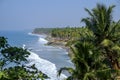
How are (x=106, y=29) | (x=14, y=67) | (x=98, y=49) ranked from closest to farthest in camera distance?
1. (x=14, y=67)
2. (x=98, y=49)
3. (x=106, y=29)

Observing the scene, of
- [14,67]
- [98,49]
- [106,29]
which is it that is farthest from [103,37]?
[14,67]

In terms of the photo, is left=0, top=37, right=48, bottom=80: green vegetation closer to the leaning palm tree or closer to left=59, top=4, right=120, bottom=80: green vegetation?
left=59, top=4, right=120, bottom=80: green vegetation

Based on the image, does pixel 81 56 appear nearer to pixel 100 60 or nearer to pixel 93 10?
pixel 100 60

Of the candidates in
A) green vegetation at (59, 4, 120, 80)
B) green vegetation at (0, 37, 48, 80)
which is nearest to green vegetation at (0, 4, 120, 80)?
green vegetation at (59, 4, 120, 80)

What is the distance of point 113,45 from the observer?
58.0ft

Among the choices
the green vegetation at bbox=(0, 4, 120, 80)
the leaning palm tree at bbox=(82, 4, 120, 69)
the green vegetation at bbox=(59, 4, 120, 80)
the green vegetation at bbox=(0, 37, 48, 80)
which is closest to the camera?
the green vegetation at bbox=(0, 37, 48, 80)

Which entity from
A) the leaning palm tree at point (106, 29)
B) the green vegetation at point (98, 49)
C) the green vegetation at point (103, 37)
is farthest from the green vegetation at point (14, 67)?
the leaning palm tree at point (106, 29)

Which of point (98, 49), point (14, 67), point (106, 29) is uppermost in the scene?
point (106, 29)

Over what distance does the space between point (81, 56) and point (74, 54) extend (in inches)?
14.7

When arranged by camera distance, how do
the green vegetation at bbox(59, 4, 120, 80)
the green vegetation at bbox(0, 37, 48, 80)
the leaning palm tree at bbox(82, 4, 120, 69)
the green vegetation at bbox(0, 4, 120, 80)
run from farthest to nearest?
the leaning palm tree at bbox(82, 4, 120, 69) < the green vegetation at bbox(59, 4, 120, 80) < the green vegetation at bbox(0, 4, 120, 80) < the green vegetation at bbox(0, 37, 48, 80)

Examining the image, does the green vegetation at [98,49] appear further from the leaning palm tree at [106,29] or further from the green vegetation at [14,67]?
the green vegetation at [14,67]

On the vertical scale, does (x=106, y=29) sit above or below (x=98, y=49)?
above

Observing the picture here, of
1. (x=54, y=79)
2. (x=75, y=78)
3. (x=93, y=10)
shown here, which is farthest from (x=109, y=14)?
(x=54, y=79)

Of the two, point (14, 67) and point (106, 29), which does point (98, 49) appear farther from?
point (14, 67)
